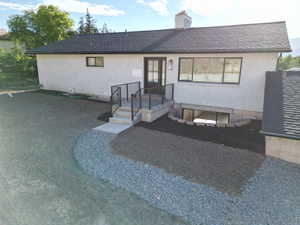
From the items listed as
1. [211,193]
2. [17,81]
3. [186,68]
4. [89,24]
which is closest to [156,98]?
[186,68]

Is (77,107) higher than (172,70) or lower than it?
lower

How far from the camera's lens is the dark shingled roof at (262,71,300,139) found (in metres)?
4.23

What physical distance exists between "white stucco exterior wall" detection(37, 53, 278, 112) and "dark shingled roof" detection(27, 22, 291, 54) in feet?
1.15

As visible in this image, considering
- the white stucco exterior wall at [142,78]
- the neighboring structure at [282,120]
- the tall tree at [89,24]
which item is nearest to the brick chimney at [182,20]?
the white stucco exterior wall at [142,78]

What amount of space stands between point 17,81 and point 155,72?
16423 millimetres

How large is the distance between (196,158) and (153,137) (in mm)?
1687

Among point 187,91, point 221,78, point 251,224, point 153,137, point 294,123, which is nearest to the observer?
point 251,224

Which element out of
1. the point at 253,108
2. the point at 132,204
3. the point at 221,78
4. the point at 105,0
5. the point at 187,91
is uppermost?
the point at 105,0

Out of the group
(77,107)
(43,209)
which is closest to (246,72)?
(43,209)

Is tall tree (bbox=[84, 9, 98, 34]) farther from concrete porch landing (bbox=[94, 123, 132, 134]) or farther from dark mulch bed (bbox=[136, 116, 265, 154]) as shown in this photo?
dark mulch bed (bbox=[136, 116, 265, 154])

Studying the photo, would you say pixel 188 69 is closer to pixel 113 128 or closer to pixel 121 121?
pixel 121 121

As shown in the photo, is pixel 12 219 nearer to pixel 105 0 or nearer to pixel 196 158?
pixel 196 158

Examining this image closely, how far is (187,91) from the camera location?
26.5 feet

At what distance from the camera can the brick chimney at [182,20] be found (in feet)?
33.2
